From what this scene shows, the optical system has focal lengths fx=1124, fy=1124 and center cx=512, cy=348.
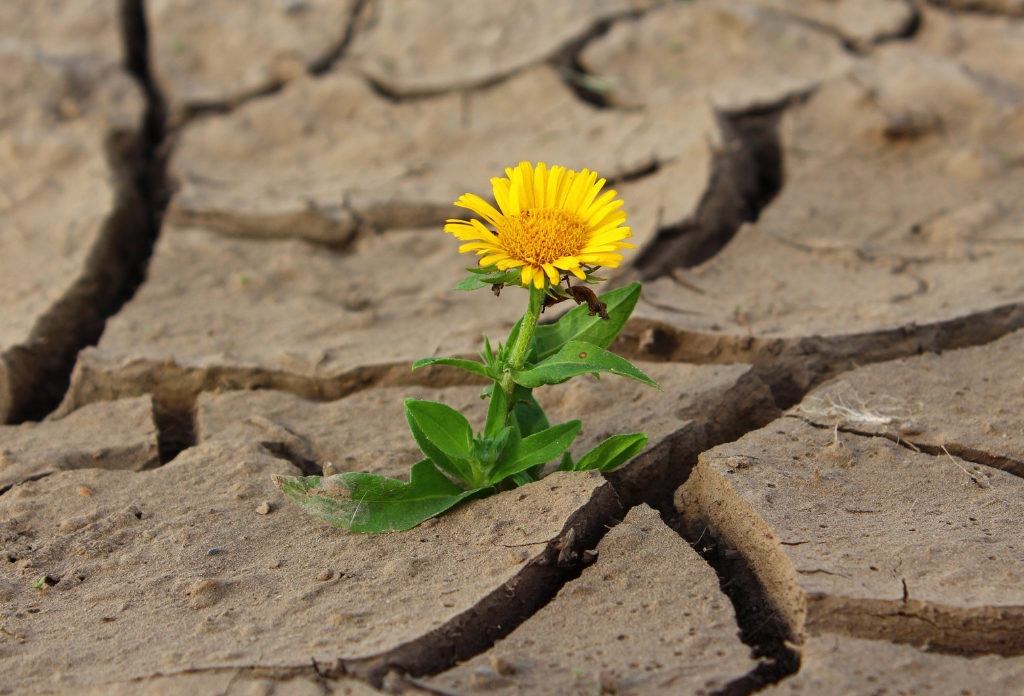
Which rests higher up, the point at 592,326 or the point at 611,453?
the point at 592,326

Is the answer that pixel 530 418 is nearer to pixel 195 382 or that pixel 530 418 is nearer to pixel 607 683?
pixel 607 683

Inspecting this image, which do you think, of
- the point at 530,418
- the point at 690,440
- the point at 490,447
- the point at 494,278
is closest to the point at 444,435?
the point at 490,447

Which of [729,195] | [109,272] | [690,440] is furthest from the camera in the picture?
[729,195]

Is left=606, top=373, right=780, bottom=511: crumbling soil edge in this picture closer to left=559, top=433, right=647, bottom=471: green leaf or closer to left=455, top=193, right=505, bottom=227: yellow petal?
left=559, top=433, right=647, bottom=471: green leaf

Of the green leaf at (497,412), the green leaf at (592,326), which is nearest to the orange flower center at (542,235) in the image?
the green leaf at (592,326)

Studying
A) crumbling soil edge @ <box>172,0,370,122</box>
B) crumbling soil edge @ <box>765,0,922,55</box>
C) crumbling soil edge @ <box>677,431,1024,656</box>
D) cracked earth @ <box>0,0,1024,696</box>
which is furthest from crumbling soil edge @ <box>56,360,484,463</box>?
crumbling soil edge @ <box>765,0,922,55</box>

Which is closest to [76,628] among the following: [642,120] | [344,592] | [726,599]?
[344,592]

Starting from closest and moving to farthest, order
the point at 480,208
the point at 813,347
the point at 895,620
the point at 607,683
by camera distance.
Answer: the point at 607,683 → the point at 895,620 → the point at 480,208 → the point at 813,347
